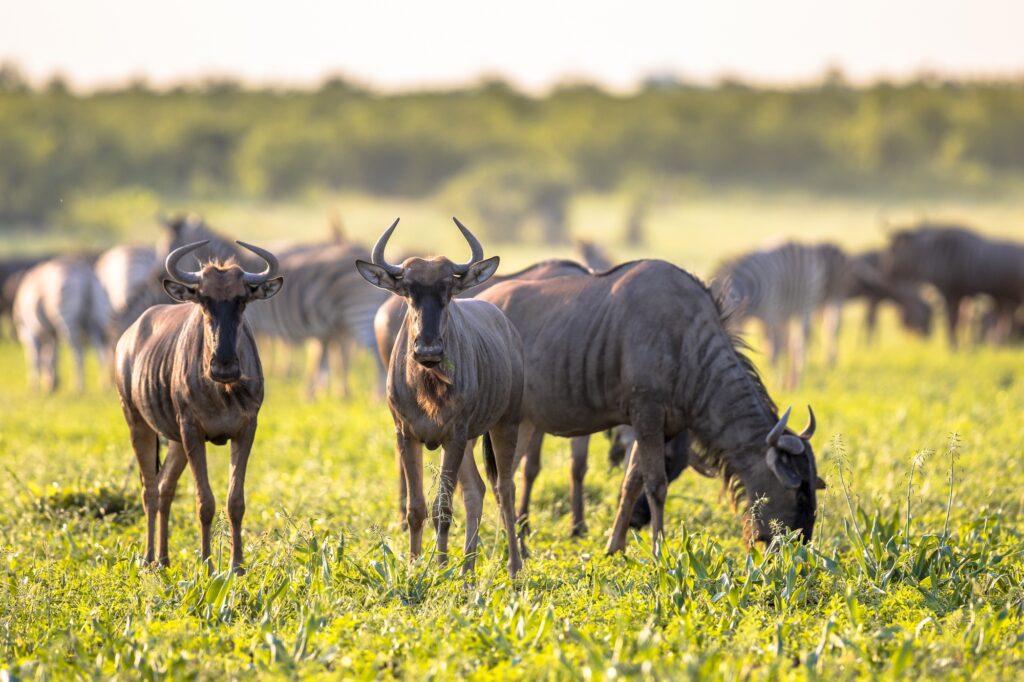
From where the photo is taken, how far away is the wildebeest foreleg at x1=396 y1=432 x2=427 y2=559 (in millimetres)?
7113

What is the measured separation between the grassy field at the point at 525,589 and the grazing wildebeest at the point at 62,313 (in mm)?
9411

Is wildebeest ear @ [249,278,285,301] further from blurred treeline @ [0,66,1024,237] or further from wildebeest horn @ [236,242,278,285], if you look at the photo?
blurred treeline @ [0,66,1024,237]

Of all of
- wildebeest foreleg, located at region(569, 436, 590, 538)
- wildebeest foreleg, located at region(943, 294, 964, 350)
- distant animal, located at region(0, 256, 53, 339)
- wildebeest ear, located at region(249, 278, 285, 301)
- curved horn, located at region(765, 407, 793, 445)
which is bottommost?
wildebeest foreleg, located at region(943, 294, 964, 350)

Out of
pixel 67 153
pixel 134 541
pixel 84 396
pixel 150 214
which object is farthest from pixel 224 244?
pixel 67 153

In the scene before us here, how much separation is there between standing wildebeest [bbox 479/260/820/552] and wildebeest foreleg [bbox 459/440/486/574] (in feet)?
3.01

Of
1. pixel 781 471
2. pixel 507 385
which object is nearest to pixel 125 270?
pixel 507 385

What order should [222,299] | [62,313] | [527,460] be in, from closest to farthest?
[222,299], [527,460], [62,313]

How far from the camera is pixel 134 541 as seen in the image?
8.14 metres

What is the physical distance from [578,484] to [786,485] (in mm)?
1778

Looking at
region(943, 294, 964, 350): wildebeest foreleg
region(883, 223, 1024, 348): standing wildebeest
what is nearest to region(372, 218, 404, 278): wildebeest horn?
region(943, 294, 964, 350): wildebeest foreleg

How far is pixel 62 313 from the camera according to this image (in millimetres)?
19797

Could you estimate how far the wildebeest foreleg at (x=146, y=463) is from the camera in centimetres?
780

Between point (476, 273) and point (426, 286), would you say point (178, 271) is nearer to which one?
point (426, 286)

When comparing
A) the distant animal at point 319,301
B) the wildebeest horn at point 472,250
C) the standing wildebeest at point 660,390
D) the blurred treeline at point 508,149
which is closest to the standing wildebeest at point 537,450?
the standing wildebeest at point 660,390
